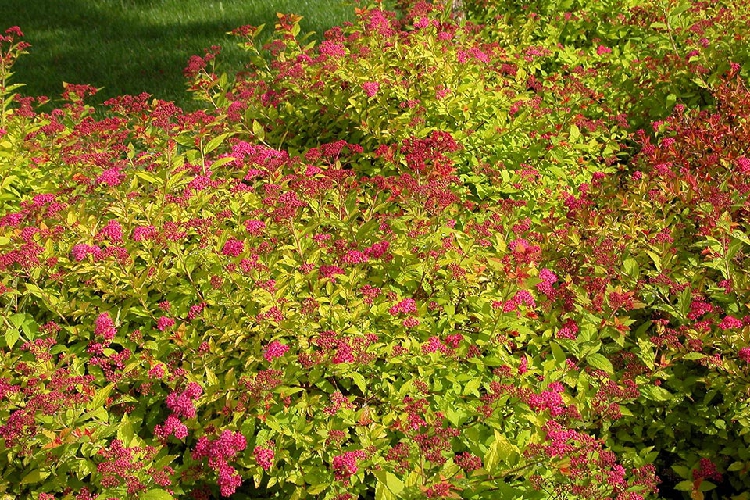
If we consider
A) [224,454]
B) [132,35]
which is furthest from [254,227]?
[132,35]

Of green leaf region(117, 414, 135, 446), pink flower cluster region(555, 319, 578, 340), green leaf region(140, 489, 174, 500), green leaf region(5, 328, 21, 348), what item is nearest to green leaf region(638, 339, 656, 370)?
pink flower cluster region(555, 319, 578, 340)

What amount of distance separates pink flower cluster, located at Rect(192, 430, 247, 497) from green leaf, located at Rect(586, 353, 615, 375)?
3.77 feet

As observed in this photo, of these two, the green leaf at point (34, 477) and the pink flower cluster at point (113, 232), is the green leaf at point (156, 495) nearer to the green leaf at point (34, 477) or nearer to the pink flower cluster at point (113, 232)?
the green leaf at point (34, 477)

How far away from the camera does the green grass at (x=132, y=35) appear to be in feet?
23.0

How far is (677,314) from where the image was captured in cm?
248

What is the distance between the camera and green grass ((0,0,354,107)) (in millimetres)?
6996

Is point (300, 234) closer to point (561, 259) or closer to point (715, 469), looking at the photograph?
point (561, 259)

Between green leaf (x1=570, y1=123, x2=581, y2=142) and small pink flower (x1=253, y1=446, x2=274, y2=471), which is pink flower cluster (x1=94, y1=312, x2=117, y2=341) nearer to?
small pink flower (x1=253, y1=446, x2=274, y2=471)

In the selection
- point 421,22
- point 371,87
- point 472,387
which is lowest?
point 472,387

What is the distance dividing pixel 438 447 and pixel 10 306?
1.56 metres

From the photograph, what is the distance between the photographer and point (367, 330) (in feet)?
8.00

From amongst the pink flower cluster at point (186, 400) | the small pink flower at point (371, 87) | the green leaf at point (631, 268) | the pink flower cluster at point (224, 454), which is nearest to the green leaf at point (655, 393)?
the green leaf at point (631, 268)

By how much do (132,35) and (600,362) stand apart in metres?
7.15

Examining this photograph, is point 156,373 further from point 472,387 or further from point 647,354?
→ point 647,354
